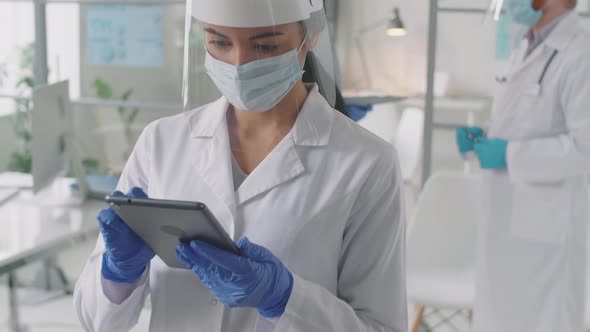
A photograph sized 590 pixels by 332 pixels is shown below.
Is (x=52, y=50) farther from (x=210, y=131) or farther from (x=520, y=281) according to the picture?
(x=210, y=131)

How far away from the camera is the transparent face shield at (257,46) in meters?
0.87

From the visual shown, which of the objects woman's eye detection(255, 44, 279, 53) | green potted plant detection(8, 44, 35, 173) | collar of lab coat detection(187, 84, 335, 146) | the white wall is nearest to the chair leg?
the white wall

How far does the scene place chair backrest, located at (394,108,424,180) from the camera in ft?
6.58

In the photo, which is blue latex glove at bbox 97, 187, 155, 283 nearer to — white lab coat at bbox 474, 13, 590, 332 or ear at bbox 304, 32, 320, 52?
ear at bbox 304, 32, 320, 52

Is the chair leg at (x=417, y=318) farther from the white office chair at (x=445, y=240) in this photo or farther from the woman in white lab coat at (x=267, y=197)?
the woman in white lab coat at (x=267, y=197)

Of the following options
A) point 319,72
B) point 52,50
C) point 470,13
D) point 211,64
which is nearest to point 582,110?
point 470,13

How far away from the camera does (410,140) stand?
220 centimetres

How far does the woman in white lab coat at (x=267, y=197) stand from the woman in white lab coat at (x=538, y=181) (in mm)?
1059

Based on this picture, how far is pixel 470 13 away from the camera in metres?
2.61

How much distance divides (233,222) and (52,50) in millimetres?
3618

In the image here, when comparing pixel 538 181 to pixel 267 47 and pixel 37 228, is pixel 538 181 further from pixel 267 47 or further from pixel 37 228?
pixel 37 228

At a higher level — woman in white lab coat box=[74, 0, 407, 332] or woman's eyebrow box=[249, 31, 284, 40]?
woman's eyebrow box=[249, 31, 284, 40]

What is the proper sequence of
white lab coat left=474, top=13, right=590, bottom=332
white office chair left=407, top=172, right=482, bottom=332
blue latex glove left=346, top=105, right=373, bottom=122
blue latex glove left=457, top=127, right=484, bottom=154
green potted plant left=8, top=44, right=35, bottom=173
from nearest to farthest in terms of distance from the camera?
blue latex glove left=346, top=105, right=373, bottom=122 < white lab coat left=474, top=13, right=590, bottom=332 < blue latex glove left=457, top=127, right=484, bottom=154 < white office chair left=407, top=172, right=482, bottom=332 < green potted plant left=8, top=44, right=35, bottom=173

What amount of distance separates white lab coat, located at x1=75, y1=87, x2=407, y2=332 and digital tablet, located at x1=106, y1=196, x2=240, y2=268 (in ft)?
0.30
